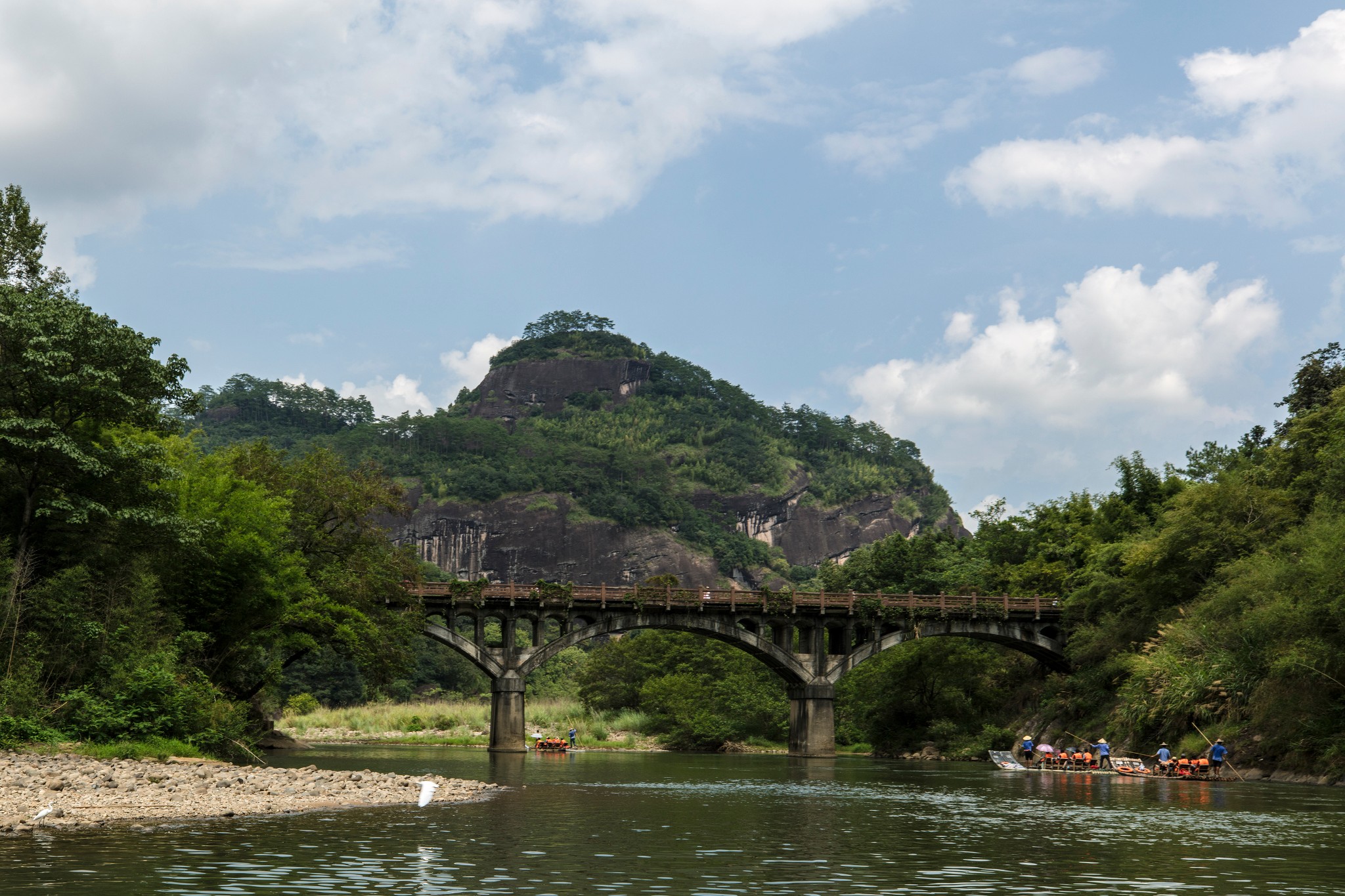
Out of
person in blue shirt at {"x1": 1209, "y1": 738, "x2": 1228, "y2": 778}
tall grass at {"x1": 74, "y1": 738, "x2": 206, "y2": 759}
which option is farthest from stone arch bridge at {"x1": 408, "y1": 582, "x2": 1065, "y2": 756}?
tall grass at {"x1": 74, "y1": 738, "x2": 206, "y2": 759}

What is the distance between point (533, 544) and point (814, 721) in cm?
12701

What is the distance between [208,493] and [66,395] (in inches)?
280

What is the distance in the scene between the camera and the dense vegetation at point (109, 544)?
3045cm

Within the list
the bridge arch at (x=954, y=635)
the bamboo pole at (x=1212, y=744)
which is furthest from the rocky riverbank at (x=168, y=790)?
the bridge arch at (x=954, y=635)

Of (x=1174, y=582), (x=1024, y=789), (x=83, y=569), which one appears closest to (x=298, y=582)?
(x=83, y=569)

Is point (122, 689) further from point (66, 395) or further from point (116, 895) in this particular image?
point (116, 895)

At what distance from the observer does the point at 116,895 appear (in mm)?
12539

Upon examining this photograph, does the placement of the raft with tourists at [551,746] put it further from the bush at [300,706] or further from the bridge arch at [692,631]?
the bush at [300,706]

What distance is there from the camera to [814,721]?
64500mm

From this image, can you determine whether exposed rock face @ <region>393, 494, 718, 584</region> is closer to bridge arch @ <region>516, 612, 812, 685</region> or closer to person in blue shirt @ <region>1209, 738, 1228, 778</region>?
bridge arch @ <region>516, 612, 812, 685</region>

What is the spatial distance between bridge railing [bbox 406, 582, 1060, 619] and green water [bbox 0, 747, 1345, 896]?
88.4ft

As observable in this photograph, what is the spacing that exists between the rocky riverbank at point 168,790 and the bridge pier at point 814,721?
116 feet

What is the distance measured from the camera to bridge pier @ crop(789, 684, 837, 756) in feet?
211

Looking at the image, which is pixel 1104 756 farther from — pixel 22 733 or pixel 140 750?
pixel 22 733
